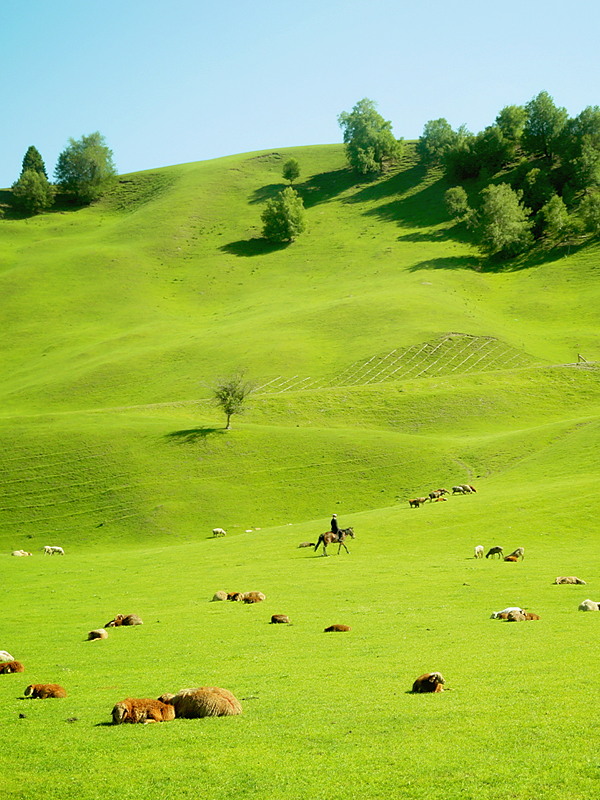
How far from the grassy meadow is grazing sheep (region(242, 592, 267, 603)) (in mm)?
868

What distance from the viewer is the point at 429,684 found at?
12727 mm

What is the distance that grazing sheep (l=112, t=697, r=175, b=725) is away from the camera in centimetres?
1139

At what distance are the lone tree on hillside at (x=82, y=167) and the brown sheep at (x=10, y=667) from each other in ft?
630

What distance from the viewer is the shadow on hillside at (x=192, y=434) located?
203 ft

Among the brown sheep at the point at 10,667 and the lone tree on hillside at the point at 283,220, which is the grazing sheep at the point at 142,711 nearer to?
the brown sheep at the point at 10,667

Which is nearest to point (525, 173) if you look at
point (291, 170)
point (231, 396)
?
point (291, 170)

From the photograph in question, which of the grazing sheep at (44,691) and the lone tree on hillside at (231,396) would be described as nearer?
the grazing sheep at (44,691)

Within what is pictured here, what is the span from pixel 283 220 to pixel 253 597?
5210 inches

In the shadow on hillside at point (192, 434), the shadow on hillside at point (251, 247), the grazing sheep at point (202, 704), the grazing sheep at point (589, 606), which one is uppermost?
the shadow on hillside at point (251, 247)

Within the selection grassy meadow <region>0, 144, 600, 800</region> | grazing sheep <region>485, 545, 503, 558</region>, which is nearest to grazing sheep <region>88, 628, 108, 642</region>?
grassy meadow <region>0, 144, 600, 800</region>

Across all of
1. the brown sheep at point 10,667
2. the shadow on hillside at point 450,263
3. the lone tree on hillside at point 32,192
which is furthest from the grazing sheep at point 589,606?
the lone tree on hillside at point 32,192

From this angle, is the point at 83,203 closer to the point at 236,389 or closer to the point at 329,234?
the point at 329,234

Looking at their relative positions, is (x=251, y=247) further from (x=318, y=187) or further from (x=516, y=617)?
(x=516, y=617)

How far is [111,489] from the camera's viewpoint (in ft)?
180
